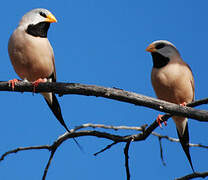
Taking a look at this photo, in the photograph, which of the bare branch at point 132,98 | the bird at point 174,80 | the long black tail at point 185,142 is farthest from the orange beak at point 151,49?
the bare branch at point 132,98

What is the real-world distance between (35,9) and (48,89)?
191 cm

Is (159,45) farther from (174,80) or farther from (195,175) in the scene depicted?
(195,175)

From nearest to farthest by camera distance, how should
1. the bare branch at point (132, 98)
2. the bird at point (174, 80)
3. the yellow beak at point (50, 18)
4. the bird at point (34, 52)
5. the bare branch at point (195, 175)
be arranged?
1. the bare branch at point (132, 98)
2. the bare branch at point (195, 175)
3. the bird at point (34, 52)
4. the bird at point (174, 80)
5. the yellow beak at point (50, 18)

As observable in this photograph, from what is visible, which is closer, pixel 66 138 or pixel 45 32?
pixel 66 138

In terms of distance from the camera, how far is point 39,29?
4.43m

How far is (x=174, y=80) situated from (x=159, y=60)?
1.58 feet

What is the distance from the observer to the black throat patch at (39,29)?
14.1 feet

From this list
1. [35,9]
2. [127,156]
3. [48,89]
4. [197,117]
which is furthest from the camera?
[35,9]

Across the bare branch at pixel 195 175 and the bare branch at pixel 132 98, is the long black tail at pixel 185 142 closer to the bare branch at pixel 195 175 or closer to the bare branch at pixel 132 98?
the bare branch at pixel 195 175

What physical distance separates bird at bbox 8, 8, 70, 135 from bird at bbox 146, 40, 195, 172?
4.66 ft

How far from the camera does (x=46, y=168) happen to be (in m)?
3.72

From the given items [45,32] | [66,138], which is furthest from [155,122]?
[45,32]

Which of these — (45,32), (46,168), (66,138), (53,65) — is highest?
(45,32)

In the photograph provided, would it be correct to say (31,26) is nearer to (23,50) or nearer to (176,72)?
(23,50)
